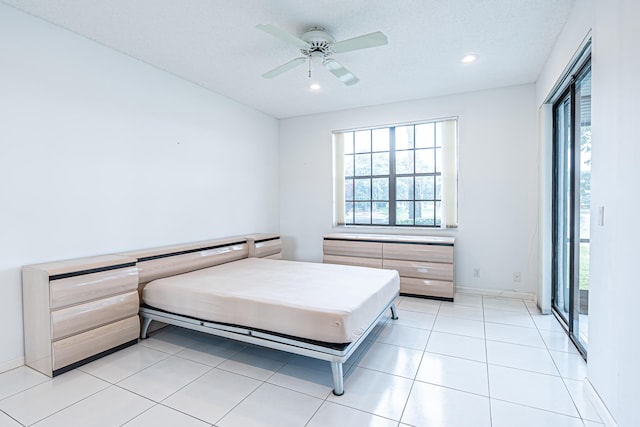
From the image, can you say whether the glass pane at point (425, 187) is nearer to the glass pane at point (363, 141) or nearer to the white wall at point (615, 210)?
the glass pane at point (363, 141)

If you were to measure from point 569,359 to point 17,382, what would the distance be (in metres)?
4.15

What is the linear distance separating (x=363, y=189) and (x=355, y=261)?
1.25 m

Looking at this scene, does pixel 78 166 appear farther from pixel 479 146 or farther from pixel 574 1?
pixel 479 146

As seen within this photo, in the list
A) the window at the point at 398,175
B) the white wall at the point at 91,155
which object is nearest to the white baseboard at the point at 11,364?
the white wall at the point at 91,155

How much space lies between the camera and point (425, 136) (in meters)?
4.64

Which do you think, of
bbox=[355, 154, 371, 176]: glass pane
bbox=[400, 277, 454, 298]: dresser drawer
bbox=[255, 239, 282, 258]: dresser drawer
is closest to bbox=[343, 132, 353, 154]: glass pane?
bbox=[355, 154, 371, 176]: glass pane

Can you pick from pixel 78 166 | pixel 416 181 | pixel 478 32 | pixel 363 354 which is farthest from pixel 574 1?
pixel 78 166

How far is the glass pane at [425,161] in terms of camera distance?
4.61 m

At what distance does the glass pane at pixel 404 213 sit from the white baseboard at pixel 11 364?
4425 mm

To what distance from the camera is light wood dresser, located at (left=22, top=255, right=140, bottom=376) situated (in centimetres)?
226

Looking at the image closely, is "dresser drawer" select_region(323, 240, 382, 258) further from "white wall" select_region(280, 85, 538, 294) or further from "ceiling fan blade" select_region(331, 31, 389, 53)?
"ceiling fan blade" select_region(331, 31, 389, 53)

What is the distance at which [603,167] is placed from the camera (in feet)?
5.87

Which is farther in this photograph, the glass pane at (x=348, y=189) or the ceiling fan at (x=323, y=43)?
the glass pane at (x=348, y=189)

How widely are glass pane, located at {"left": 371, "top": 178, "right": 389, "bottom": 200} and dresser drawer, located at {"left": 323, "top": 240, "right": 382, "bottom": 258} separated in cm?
91
